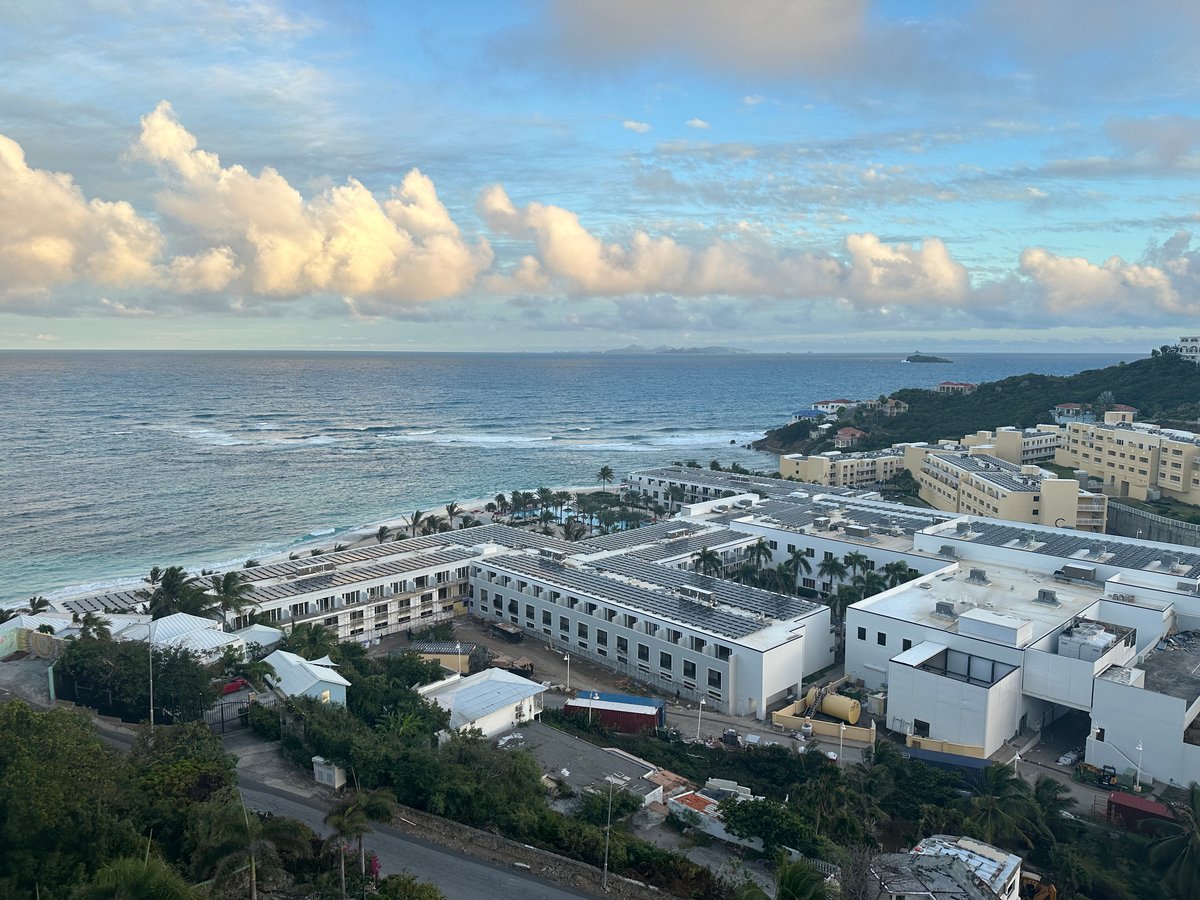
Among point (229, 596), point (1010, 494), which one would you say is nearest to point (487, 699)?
point (229, 596)

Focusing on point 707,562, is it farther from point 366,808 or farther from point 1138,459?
point 1138,459

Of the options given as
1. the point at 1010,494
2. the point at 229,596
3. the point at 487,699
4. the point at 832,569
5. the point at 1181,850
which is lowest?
the point at 1181,850

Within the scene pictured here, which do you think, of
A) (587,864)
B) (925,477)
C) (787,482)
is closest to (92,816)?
(587,864)

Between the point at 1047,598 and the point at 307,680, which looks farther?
the point at 1047,598

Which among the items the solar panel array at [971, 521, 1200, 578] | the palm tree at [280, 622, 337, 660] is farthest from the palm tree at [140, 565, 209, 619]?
the solar panel array at [971, 521, 1200, 578]

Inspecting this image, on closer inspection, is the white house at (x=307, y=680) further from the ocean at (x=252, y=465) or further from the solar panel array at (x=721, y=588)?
the ocean at (x=252, y=465)

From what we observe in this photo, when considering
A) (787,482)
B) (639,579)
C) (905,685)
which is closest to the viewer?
(905,685)

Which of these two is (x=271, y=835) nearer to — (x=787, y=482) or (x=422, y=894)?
(x=422, y=894)
